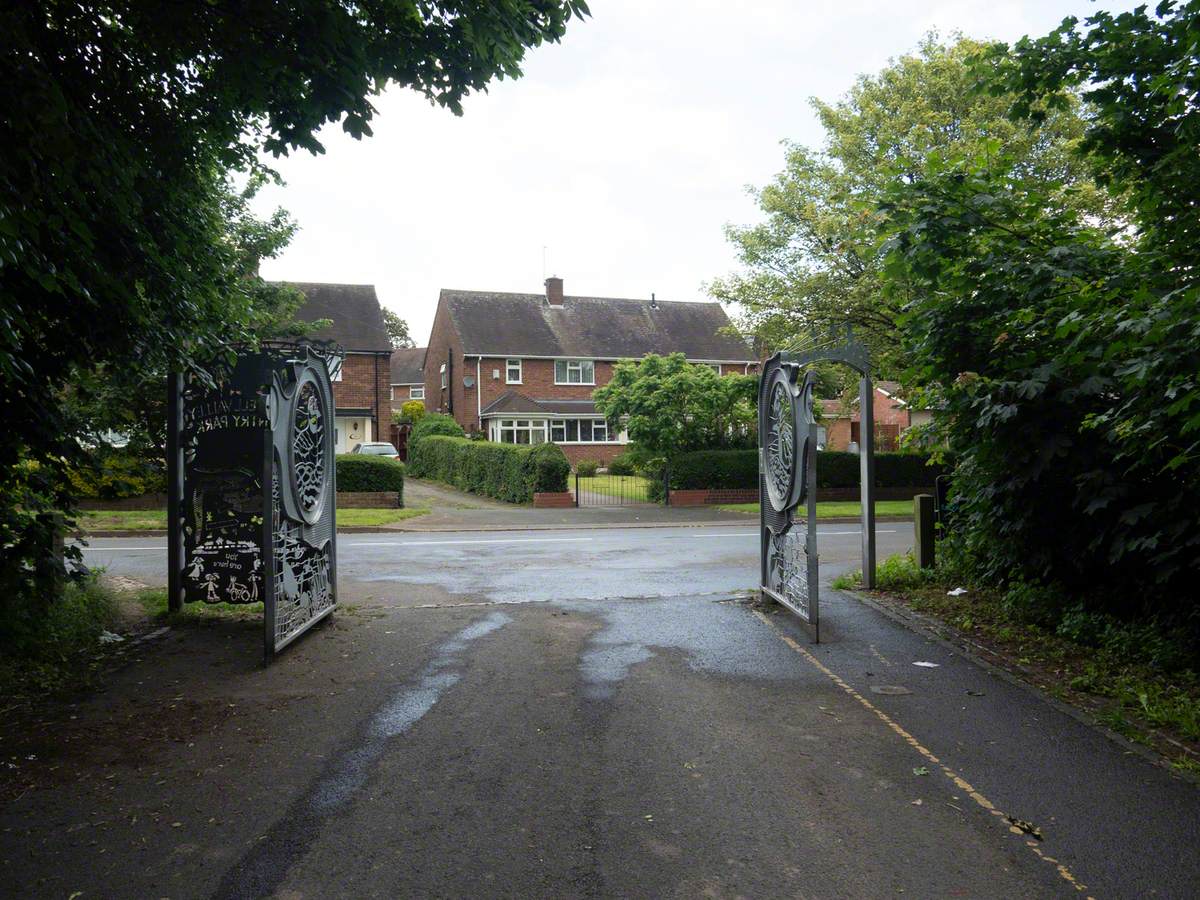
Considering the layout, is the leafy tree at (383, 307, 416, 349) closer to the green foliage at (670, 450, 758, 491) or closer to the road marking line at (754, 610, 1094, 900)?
the green foliage at (670, 450, 758, 491)

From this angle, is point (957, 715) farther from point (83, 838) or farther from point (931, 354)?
point (83, 838)

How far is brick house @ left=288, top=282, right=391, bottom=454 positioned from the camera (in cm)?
4247

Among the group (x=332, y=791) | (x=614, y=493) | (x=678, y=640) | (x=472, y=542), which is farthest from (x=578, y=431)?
(x=332, y=791)

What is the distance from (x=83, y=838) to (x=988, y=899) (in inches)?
146

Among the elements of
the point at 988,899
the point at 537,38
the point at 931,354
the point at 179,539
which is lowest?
the point at 988,899

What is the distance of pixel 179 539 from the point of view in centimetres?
869

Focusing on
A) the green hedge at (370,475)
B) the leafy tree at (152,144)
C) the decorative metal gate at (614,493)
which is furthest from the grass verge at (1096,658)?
the decorative metal gate at (614,493)

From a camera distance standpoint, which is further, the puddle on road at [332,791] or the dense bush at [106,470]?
the dense bush at [106,470]

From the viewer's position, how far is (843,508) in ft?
82.1

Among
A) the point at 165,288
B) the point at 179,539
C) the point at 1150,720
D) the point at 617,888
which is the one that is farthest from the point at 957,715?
the point at 179,539

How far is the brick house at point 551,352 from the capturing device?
44.8 m

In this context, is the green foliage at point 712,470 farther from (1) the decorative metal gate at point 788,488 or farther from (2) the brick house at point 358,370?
(2) the brick house at point 358,370

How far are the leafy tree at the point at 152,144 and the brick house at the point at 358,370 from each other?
35.2m

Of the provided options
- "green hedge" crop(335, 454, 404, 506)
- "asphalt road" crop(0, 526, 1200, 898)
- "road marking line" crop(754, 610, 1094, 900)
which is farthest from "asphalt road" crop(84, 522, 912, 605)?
"green hedge" crop(335, 454, 404, 506)
